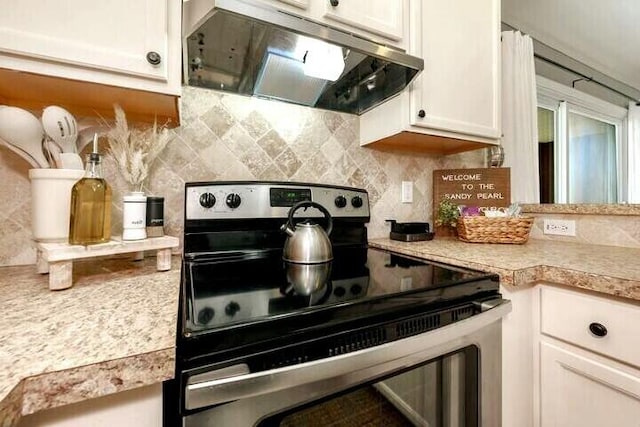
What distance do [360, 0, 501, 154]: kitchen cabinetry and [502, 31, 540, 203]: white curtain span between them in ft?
1.62

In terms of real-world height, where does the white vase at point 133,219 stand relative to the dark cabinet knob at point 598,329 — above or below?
above

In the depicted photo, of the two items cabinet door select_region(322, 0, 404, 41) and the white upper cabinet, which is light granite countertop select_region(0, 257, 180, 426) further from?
cabinet door select_region(322, 0, 404, 41)

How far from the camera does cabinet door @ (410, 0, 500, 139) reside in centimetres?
115

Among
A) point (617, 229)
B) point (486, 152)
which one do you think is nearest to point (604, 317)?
point (617, 229)

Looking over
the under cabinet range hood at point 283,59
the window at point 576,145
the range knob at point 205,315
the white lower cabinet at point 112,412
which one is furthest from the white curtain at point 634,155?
the white lower cabinet at point 112,412

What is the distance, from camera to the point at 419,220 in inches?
61.8

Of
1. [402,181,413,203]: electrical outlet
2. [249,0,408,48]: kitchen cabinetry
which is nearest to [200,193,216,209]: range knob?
[249,0,408,48]: kitchen cabinetry

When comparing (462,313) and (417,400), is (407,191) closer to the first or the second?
(462,313)

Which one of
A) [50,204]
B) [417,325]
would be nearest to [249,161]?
[50,204]

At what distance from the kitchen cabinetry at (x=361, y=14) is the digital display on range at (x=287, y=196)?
567 mm

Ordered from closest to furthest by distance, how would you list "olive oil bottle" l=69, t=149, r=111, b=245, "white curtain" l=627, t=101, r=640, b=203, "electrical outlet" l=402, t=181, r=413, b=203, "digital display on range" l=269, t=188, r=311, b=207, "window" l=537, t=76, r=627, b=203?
"olive oil bottle" l=69, t=149, r=111, b=245
"digital display on range" l=269, t=188, r=311, b=207
"electrical outlet" l=402, t=181, r=413, b=203
"white curtain" l=627, t=101, r=640, b=203
"window" l=537, t=76, r=627, b=203

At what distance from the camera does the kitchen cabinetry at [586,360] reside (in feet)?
2.20

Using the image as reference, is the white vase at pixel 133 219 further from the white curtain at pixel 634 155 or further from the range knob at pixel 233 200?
the white curtain at pixel 634 155

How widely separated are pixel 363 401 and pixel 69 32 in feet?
3.46
